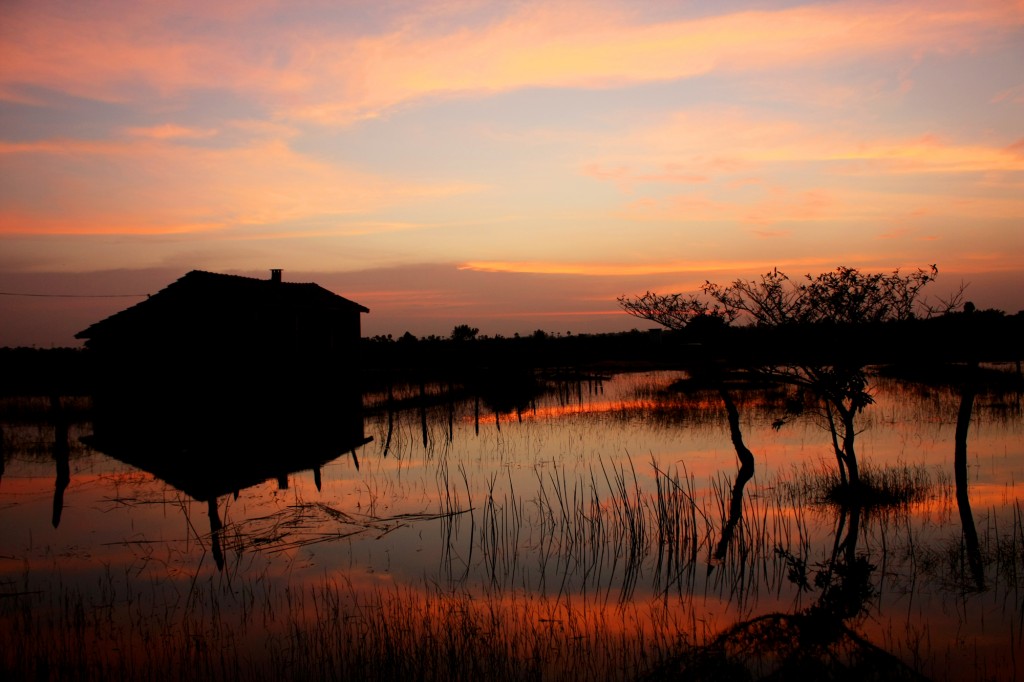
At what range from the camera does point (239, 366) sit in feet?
110

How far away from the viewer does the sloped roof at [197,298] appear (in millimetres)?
33438

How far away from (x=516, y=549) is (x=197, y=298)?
2741cm

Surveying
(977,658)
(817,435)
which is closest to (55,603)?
(977,658)

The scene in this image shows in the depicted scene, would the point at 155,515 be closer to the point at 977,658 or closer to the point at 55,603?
the point at 55,603

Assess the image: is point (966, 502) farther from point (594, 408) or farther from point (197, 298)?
point (197, 298)

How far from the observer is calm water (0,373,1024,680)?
7539 mm

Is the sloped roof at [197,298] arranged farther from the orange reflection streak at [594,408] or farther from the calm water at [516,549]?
the calm water at [516,549]

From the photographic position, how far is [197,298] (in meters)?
33.4

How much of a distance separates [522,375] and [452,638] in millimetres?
42672

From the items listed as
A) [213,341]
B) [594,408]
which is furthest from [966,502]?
[213,341]

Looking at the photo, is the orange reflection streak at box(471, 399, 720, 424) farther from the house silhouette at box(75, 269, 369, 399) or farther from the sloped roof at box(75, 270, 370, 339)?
the sloped roof at box(75, 270, 370, 339)

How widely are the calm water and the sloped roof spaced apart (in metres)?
14.5

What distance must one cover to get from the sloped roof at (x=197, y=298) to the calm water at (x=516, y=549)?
571 inches

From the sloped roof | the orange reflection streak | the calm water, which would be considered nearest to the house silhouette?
the sloped roof
